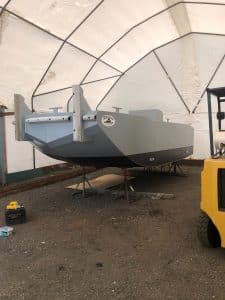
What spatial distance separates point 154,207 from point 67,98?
13.5 ft

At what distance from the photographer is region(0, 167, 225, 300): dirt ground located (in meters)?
2.17

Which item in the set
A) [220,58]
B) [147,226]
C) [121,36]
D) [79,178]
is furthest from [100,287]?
[220,58]

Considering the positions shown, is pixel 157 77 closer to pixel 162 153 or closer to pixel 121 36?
pixel 121 36

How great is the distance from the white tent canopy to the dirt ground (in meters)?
2.55

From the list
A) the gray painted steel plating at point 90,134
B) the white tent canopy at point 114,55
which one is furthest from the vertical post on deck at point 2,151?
the gray painted steel plating at point 90,134

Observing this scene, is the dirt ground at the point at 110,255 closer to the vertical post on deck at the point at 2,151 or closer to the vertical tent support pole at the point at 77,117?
the vertical tent support pole at the point at 77,117

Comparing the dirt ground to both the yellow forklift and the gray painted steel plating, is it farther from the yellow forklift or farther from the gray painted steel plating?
the gray painted steel plating

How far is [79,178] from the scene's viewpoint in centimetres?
701

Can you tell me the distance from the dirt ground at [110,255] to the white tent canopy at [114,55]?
8.38 feet

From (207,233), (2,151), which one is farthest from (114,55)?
(207,233)

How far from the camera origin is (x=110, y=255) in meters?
2.77

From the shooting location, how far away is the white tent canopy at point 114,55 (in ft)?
17.1

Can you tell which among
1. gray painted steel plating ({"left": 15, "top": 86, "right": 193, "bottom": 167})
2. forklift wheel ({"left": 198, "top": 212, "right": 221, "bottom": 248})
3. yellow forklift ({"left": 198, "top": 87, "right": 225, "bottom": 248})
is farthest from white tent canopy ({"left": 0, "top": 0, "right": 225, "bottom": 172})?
forklift wheel ({"left": 198, "top": 212, "right": 221, "bottom": 248})

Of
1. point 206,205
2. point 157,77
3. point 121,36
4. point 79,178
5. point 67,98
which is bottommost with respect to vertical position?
point 79,178
